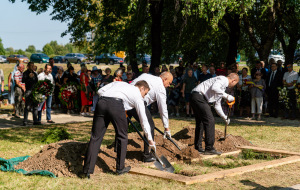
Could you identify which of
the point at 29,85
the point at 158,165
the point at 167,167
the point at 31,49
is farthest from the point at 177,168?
the point at 31,49

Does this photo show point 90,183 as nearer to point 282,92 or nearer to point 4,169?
point 4,169

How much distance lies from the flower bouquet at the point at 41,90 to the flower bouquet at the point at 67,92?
3.12 m

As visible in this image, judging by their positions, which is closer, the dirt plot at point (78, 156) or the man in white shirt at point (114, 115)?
the man in white shirt at point (114, 115)

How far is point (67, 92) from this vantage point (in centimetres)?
1805

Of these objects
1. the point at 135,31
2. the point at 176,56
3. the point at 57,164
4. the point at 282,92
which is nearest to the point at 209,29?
the point at 135,31

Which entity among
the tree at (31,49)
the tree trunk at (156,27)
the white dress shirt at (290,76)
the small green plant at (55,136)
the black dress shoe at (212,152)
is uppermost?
the tree at (31,49)

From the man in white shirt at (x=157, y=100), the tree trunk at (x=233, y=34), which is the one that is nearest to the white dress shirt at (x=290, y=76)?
the tree trunk at (x=233, y=34)

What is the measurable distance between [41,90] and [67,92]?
353cm

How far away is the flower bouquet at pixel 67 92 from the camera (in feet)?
59.2

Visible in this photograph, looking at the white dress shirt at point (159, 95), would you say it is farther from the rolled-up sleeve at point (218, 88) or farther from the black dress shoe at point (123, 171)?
the black dress shoe at point (123, 171)

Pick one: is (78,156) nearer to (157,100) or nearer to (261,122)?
(157,100)

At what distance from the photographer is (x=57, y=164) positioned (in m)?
7.86

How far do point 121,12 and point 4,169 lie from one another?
15366 mm

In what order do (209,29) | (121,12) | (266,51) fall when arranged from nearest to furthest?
(266,51) < (121,12) < (209,29)
